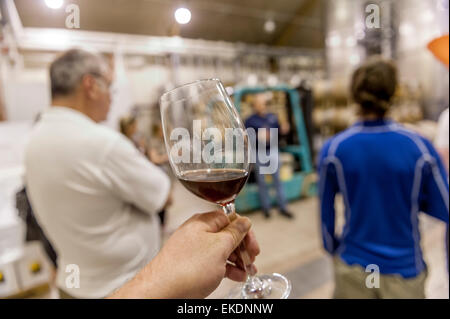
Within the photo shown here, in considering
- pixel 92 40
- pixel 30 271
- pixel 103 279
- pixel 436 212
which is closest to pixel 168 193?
pixel 103 279

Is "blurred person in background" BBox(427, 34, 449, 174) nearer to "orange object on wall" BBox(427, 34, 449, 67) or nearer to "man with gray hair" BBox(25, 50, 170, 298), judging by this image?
"orange object on wall" BBox(427, 34, 449, 67)

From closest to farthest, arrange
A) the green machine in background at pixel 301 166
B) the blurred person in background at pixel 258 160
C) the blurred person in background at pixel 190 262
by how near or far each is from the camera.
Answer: the blurred person in background at pixel 190 262 < the blurred person in background at pixel 258 160 < the green machine in background at pixel 301 166

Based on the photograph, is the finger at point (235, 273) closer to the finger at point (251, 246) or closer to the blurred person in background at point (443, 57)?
the finger at point (251, 246)

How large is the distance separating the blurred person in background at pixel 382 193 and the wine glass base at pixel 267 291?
673mm

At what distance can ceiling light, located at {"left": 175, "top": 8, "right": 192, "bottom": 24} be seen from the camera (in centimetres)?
52

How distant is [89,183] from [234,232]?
536 millimetres

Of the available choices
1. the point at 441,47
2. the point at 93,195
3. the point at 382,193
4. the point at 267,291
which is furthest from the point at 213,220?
the point at 382,193

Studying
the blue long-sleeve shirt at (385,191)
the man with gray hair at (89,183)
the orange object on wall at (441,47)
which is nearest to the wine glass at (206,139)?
the man with gray hair at (89,183)

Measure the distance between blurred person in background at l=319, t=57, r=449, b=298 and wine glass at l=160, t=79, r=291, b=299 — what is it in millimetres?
794

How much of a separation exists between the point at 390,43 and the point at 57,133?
170 centimetres

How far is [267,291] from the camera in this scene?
456 millimetres

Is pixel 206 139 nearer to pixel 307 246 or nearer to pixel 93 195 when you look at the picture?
pixel 93 195

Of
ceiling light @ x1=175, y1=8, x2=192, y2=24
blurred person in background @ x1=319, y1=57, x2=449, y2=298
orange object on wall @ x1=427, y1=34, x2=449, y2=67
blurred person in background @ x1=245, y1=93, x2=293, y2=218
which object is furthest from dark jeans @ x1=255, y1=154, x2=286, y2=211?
ceiling light @ x1=175, y1=8, x2=192, y2=24

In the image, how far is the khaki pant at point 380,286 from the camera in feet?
3.21
